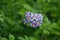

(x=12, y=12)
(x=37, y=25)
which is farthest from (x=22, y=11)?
(x=37, y=25)

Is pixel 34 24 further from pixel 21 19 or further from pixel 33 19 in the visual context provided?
pixel 21 19

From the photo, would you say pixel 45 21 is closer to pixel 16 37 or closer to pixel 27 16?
pixel 27 16

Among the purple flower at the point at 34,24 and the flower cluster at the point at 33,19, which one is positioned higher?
the flower cluster at the point at 33,19

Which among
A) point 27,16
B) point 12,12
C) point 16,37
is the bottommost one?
point 16,37

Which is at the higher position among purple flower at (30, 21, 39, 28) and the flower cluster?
the flower cluster
